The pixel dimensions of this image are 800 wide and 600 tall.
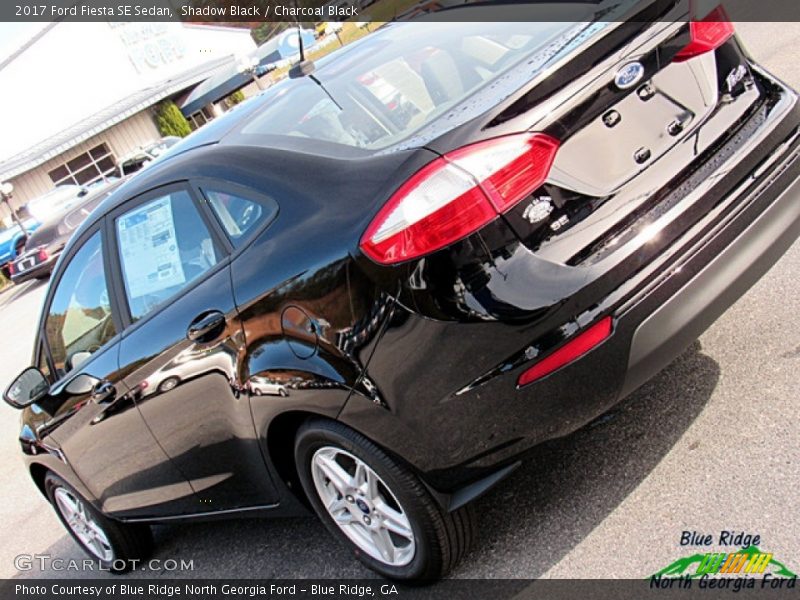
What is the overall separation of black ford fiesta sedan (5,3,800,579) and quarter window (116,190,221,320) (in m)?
0.01

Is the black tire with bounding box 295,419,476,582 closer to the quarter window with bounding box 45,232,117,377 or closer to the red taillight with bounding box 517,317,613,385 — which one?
the red taillight with bounding box 517,317,613,385

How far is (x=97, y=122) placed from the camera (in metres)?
32.5

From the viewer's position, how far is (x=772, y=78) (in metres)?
2.90

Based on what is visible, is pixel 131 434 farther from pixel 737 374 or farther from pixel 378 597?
pixel 737 374

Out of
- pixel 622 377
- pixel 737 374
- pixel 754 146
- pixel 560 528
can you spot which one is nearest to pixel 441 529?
pixel 560 528

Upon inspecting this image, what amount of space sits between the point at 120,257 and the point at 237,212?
2.84ft

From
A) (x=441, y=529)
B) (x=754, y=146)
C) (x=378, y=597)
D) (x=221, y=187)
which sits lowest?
(x=378, y=597)

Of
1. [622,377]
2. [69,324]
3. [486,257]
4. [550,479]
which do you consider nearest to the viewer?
[486,257]

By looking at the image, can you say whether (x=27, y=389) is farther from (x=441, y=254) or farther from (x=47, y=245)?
(x=47, y=245)

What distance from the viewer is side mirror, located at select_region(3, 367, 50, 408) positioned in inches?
153

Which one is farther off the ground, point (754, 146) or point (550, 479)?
point (754, 146)

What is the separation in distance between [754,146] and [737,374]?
3.34 ft

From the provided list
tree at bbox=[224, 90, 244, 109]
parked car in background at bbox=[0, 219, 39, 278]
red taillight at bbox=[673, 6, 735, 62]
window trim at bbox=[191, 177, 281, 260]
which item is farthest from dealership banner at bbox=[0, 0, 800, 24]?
tree at bbox=[224, 90, 244, 109]

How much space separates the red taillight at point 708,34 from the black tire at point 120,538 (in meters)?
3.34
